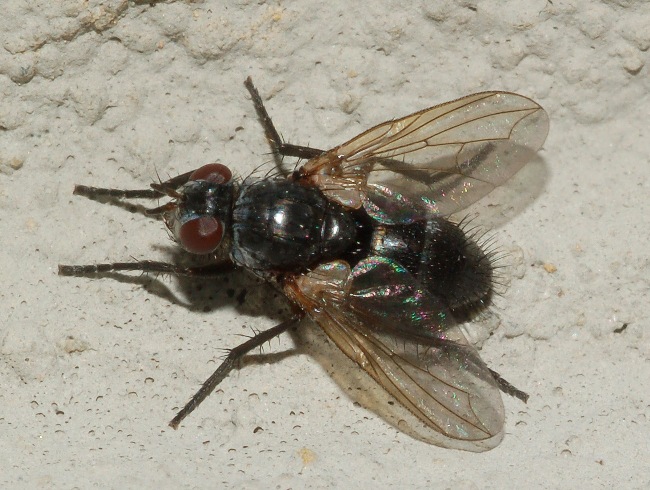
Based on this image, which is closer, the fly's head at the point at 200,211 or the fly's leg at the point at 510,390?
the fly's head at the point at 200,211

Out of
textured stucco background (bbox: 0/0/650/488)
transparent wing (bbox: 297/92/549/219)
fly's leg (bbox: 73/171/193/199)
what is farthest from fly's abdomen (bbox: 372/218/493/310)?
fly's leg (bbox: 73/171/193/199)

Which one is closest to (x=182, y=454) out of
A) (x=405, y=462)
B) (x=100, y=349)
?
(x=100, y=349)

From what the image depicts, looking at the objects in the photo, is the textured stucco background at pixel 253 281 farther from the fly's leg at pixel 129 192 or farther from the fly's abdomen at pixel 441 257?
the fly's abdomen at pixel 441 257

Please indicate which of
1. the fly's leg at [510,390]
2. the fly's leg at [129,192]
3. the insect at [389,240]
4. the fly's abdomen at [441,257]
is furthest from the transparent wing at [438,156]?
the fly's leg at [510,390]

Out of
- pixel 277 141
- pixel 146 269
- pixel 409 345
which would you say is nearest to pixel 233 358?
pixel 146 269

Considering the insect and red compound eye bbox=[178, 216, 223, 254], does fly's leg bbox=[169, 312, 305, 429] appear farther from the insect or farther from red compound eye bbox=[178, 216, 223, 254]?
red compound eye bbox=[178, 216, 223, 254]

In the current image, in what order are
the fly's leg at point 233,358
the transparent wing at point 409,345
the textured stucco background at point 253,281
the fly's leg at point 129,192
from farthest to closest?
the fly's leg at point 129,192
the fly's leg at point 233,358
the textured stucco background at point 253,281
the transparent wing at point 409,345
